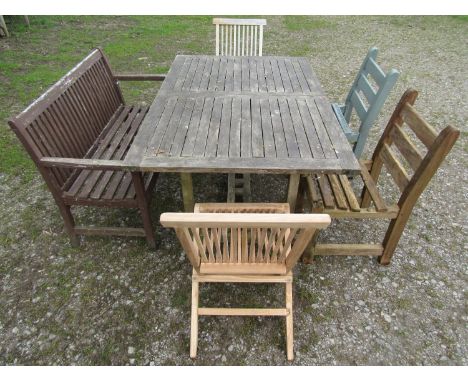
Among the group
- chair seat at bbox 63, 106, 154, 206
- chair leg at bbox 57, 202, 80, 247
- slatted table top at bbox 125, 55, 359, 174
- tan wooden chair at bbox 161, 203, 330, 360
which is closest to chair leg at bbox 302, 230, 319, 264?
tan wooden chair at bbox 161, 203, 330, 360

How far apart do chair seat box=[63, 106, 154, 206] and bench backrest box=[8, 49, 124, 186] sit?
0.27 ft

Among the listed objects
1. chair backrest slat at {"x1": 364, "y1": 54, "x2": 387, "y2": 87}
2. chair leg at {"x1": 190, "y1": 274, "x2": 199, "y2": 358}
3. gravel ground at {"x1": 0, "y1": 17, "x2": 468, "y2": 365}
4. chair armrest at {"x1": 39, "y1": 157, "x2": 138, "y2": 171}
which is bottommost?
gravel ground at {"x1": 0, "y1": 17, "x2": 468, "y2": 365}

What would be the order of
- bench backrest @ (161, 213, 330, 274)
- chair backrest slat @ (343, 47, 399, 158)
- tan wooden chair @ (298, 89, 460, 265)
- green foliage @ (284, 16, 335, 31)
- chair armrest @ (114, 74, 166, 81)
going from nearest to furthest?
bench backrest @ (161, 213, 330, 274), tan wooden chair @ (298, 89, 460, 265), chair backrest slat @ (343, 47, 399, 158), chair armrest @ (114, 74, 166, 81), green foliage @ (284, 16, 335, 31)

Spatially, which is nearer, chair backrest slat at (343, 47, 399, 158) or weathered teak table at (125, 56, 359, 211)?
weathered teak table at (125, 56, 359, 211)

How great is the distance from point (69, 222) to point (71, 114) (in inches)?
36.8

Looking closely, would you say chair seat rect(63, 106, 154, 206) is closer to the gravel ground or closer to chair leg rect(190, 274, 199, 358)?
the gravel ground

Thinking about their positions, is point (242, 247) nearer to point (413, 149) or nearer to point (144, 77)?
point (413, 149)

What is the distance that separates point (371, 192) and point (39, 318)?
8.97 ft

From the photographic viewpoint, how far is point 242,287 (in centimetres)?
258

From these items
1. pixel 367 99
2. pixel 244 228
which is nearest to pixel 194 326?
pixel 244 228

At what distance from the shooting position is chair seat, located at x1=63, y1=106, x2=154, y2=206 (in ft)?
8.29

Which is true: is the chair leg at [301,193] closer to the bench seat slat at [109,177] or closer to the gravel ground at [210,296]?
the gravel ground at [210,296]

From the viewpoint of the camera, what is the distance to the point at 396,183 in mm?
2400

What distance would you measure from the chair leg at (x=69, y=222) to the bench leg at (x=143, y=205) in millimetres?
630
